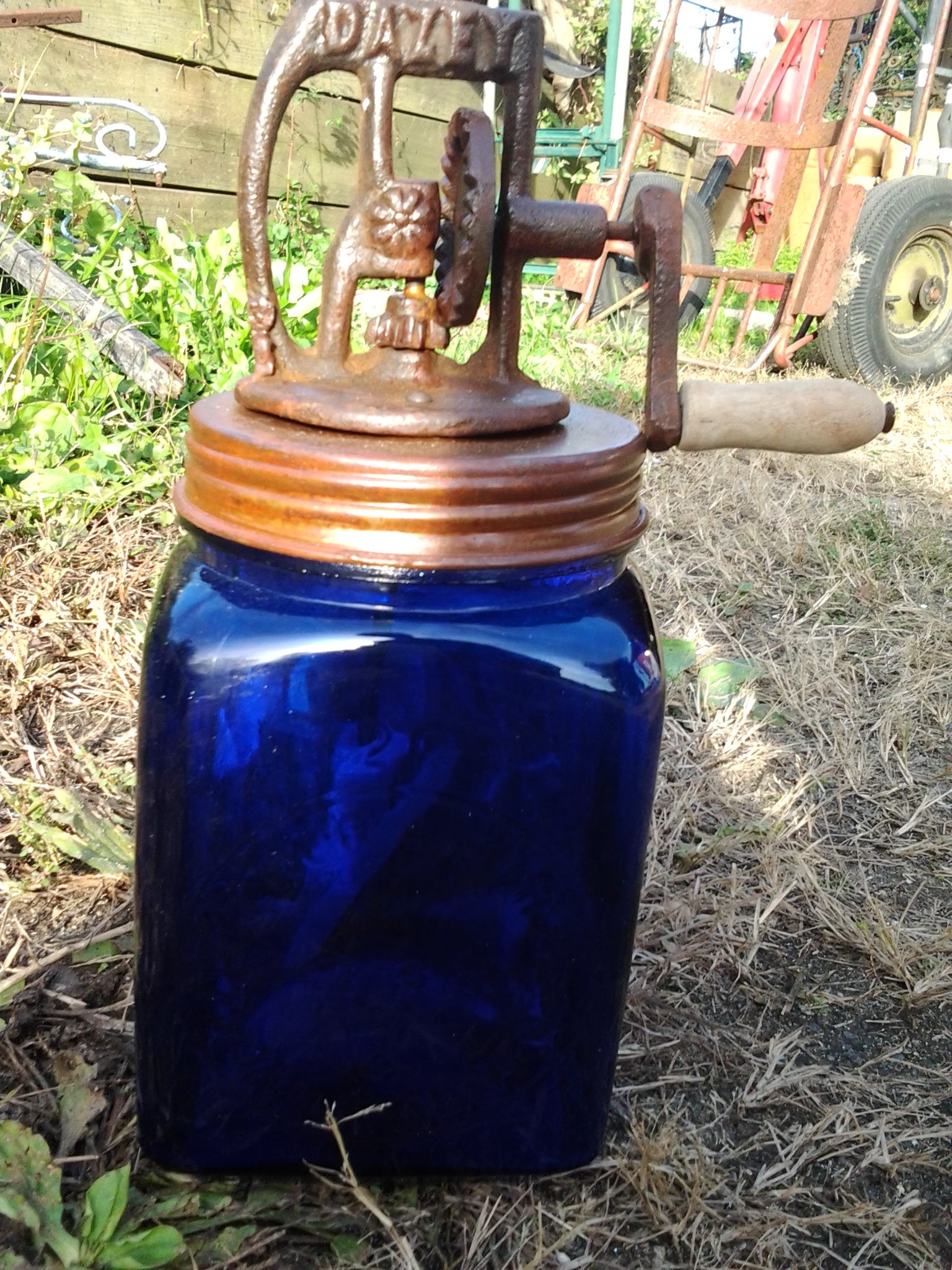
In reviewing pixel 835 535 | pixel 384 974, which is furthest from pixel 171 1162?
pixel 835 535

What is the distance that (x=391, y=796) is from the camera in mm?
797

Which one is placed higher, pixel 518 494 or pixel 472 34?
pixel 472 34

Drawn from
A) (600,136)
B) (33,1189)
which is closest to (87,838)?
(33,1189)

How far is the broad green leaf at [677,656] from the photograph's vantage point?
1.78 meters

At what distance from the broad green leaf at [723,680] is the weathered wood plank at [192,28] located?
8.20ft

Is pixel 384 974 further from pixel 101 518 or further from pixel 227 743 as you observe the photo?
pixel 101 518

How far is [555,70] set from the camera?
5801mm

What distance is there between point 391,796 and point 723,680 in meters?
1.14

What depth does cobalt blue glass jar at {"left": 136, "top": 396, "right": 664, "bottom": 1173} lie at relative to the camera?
2.37ft

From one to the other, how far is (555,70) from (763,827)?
5392 millimetres

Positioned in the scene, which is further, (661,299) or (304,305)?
(304,305)

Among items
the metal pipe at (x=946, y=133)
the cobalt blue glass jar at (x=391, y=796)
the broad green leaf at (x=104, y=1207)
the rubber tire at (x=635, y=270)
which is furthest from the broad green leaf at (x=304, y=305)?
the metal pipe at (x=946, y=133)

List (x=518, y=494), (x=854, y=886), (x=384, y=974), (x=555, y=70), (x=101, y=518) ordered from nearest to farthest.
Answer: (x=518, y=494) → (x=384, y=974) → (x=854, y=886) → (x=101, y=518) → (x=555, y=70)

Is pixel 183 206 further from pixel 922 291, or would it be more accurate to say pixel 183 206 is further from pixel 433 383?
pixel 433 383
